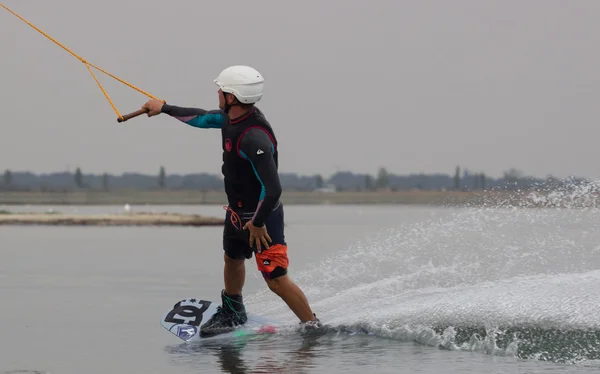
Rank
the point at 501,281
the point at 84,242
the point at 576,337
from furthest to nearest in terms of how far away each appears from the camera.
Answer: the point at 84,242
the point at 501,281
the point at 576,337

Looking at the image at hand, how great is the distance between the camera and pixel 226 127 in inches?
352

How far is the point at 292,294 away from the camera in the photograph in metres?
9.10

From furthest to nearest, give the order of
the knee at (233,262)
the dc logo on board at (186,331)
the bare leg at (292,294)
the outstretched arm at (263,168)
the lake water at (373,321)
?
the knee at (233,262)
the dc logo on board at (186,331)
the bare leg at (292,294)
the outstretched arm at (263,168)
the lake water at (373,321)

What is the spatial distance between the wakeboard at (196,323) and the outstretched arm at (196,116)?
154 cm

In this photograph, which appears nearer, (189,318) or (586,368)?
(586,368)

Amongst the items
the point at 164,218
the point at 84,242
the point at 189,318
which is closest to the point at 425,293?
the point at 189,318

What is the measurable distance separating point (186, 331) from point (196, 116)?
169 centimetres

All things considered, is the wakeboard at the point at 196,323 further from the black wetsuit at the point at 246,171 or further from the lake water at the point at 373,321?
the black wetsuit at the point at 246,171

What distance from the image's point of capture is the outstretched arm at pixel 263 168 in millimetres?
8617

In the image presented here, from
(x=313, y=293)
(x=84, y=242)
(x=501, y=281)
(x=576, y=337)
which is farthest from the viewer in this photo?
(x=84, y=242)

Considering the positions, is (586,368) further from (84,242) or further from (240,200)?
(84,242)

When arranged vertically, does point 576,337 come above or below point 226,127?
below

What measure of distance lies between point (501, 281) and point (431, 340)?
1.63 metres

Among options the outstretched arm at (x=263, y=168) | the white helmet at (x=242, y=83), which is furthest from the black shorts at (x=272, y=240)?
the white helmet at (x=242, y=83)
